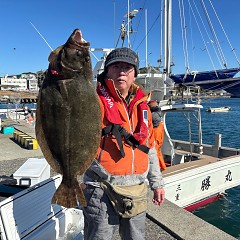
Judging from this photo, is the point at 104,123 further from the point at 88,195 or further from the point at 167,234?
the point at 167,234

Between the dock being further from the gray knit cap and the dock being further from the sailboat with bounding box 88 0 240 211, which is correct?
the sailboat with bounding box 88 0 240 211

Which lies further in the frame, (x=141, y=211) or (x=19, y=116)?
(x=19, y=116)

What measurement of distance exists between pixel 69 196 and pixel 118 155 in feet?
1.61

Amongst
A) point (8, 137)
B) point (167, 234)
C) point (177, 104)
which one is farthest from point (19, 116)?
point (167, 234)

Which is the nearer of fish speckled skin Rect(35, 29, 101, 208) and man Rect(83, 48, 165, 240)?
fish speckled skin Rect(35, 29, 101, 208)

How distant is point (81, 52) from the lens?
6.19 ft

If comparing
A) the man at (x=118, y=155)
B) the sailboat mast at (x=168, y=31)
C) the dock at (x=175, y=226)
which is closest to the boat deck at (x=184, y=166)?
the dock at (x=175, y=226)

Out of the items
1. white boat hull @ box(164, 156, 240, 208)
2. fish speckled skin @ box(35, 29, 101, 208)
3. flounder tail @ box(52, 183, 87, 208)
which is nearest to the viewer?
fish speckled skin @ box(35, 29, 101, 208)

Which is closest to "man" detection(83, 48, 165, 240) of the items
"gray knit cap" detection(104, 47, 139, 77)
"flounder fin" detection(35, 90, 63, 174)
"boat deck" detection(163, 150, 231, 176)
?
"gray knit cap" detection(104, 47, 139, 77)

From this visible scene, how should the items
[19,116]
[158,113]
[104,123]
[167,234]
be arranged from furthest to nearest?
1. [19,116]
2. [158,113]
3. [167,234]
4. [104,123]

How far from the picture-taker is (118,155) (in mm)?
2281

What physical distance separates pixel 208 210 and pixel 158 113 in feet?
14.8

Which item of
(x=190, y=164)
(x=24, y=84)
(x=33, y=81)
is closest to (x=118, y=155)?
(x=33, y=81)

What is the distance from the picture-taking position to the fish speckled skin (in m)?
1.89
